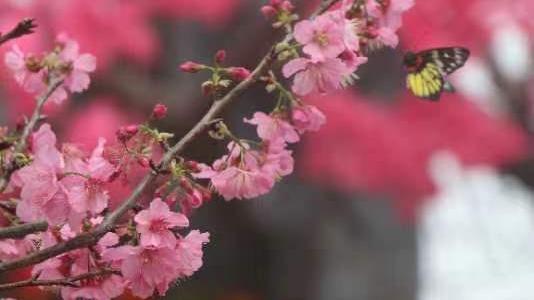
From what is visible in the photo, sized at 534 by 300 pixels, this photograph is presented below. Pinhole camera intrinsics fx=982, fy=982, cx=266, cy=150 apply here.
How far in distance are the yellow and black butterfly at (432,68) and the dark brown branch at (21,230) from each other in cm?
47

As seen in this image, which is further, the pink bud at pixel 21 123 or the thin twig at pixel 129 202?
the pink bud at pixel 21 123

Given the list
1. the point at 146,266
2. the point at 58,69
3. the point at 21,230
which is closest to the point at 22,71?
the point at 58,69

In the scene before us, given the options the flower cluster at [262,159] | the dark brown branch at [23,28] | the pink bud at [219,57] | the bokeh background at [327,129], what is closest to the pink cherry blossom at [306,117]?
the flower cluster at [262,159]

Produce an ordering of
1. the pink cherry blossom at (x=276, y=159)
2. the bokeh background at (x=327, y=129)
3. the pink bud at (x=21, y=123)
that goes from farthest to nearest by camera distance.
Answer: the bokeh background at (x=327, y=129) → the pink bud at (x=21, y=123) → the pink cherry blossom at (x=276, y=159)

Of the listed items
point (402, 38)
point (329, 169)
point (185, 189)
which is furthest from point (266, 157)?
point (329, 169)

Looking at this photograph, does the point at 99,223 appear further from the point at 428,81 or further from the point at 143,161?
the point at 428,81

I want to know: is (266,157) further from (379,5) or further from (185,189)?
(379,5)

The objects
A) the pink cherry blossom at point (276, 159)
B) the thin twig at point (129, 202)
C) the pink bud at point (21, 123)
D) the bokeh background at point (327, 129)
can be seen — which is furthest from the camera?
the bokeh background at point (327, 129)

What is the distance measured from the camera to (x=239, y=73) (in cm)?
109

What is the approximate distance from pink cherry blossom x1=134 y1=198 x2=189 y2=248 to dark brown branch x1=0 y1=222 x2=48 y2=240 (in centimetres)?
11

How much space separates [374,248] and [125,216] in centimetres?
530

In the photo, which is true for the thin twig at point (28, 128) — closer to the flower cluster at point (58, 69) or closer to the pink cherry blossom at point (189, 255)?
the flower cluster at point (58, 69)

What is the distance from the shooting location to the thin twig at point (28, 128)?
1188 mm

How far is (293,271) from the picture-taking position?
259 inches
